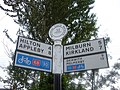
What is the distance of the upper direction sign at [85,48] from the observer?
9.97 ft

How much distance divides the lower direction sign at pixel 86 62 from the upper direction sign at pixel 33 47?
304 millimetres

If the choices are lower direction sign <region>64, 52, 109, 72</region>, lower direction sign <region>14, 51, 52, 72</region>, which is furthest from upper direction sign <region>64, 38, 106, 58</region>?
lower direction sign <region>14, 51, 52, 72</region>

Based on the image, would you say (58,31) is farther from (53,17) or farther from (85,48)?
(53,17)

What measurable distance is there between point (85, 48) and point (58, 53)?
39cm

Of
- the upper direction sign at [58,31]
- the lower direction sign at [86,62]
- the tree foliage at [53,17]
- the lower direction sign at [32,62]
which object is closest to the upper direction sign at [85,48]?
the lower direction sign at [86,62]

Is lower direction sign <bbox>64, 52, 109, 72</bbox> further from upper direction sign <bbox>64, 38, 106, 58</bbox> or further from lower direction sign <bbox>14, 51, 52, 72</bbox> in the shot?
lower direction sign <bbox>14, 51, 52, 72</bbox>

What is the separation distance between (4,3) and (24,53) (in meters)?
6.60

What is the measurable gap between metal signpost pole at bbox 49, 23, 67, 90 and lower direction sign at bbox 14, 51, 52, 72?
0.10 meters

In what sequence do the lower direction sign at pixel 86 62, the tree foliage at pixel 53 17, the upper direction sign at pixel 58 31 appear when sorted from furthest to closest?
1. the tree foliage at pixel 53 17
2. the upper direction sign at pixel 58 31
3. the lower direction sign at pixel 86 62

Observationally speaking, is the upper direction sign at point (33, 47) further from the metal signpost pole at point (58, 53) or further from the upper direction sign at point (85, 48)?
the upper direction sign at point (85, 48)

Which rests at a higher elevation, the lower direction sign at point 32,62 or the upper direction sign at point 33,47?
the upper direction sign at point 33,47

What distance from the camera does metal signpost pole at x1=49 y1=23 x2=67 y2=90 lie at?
296cm

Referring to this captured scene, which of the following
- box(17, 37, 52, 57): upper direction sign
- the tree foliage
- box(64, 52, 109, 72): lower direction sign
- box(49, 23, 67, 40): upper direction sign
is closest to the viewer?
box(64, 52, 109, 72): lower direction sign

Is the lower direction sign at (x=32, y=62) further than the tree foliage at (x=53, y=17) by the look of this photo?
No
